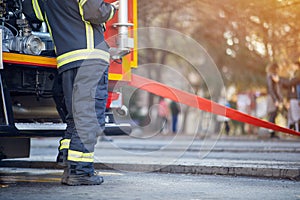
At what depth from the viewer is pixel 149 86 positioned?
7883 millimetres

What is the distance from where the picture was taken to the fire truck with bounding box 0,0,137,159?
6.33m

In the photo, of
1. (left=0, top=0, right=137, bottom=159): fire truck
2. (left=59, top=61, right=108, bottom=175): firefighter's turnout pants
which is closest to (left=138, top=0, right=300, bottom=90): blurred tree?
(left=0, top=0, right=137, bottom=159): fire truck

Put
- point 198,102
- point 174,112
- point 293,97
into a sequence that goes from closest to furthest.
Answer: point 198,102, point 293,97, point 174,112

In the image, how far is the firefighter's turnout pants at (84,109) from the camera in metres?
5.94

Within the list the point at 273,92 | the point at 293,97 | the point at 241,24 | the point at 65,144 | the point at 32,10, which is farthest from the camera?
the point at 273,92

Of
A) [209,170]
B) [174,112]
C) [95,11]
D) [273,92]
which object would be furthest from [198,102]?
[174,112]

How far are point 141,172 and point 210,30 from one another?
43.9 feet

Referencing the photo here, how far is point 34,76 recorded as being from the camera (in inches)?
260

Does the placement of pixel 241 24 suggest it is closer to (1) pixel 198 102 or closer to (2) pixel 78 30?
(1) pixel 198 102

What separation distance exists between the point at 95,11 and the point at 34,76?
1.08m

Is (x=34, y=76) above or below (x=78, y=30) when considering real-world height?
below

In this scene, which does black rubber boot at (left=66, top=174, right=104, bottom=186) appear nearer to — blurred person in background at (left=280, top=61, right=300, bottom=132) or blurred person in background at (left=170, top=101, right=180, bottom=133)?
blurred person in background at (left=280, top=61, right=300, bottom=132)

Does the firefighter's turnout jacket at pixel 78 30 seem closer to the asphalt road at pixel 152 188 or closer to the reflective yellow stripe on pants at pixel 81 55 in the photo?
the reflective yellow stripe on pants at pixel 81 55

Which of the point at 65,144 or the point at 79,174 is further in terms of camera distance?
the point at 65,144
